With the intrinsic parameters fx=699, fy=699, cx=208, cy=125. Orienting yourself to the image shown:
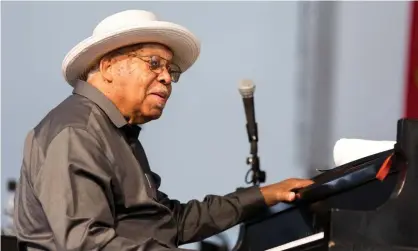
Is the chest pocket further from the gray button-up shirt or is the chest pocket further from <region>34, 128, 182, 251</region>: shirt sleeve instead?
<region>34, 128, 182, 251</region>: shirt sleeve

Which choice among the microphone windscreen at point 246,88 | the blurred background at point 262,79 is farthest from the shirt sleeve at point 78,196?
the blurred background at point 262,79

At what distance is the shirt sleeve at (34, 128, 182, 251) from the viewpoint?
1.35 meters

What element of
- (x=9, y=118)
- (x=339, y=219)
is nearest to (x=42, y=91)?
(x=9, y=118)

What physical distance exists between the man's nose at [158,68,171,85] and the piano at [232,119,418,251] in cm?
43

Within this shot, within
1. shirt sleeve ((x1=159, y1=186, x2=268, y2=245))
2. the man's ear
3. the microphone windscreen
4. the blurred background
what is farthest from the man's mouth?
the blurred background

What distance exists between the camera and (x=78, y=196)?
138cm

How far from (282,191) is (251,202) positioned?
11 centimetres

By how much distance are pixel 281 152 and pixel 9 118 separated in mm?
1391

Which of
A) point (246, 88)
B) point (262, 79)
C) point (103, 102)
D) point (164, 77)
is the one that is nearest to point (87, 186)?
point (103, 102)

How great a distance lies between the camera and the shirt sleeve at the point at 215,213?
6.28ft

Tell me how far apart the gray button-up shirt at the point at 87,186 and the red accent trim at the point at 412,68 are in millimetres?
1486

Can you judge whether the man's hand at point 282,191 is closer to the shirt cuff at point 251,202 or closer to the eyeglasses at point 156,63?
the shirt cuff at point 251,202

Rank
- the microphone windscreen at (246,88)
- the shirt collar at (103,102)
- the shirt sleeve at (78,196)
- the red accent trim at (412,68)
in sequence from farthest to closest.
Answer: the red accent trim at (412,68) < the microphone windscreen at (246,88) < the shirt collar at (103,102) < the shirt sleeve at (78,196)

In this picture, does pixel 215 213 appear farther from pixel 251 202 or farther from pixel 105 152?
pixel 105 152
